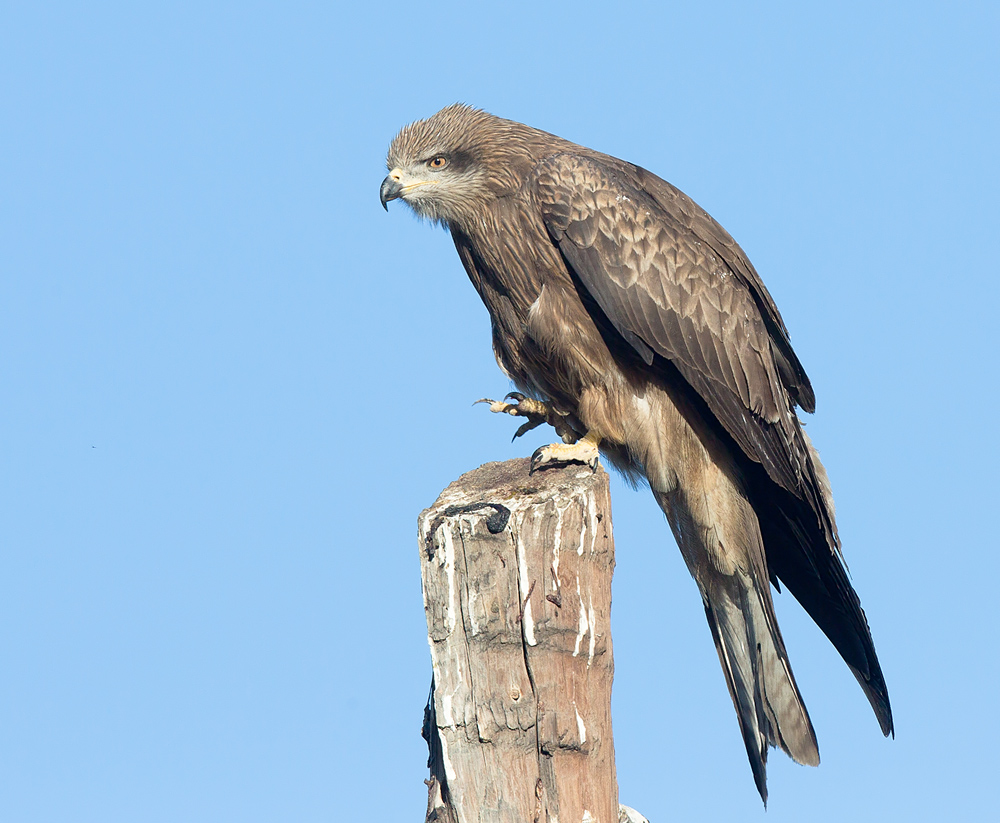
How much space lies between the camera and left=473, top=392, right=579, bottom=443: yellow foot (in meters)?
6.72

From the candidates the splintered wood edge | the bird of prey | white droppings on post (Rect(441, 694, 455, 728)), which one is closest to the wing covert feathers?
the bird of prey

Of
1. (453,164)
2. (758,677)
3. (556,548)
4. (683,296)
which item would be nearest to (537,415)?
(683,296)

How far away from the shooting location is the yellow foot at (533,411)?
672 centimetres

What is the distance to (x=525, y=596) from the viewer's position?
14.8 feet

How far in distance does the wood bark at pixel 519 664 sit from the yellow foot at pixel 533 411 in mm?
1963

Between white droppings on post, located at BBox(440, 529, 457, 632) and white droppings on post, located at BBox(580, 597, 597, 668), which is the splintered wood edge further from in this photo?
white droppings on post, located at BBox(580, 597, 597, 668)

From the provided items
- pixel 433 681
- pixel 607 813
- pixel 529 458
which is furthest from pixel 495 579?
pixel 529 458

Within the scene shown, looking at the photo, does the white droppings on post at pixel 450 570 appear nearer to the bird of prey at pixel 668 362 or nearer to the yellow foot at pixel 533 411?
the bird of prey at pixel 668 362

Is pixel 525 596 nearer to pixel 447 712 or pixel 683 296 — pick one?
pixel 447 712

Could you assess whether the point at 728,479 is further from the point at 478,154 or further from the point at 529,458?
the point at 478,154

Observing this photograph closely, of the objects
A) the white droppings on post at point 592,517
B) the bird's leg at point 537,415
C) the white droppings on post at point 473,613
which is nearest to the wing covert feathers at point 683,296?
the bird's leg at point 537,415

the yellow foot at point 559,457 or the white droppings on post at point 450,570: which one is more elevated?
the yellow foot at point 559,457

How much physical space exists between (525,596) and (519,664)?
0.87ft

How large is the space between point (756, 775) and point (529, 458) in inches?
83.3
